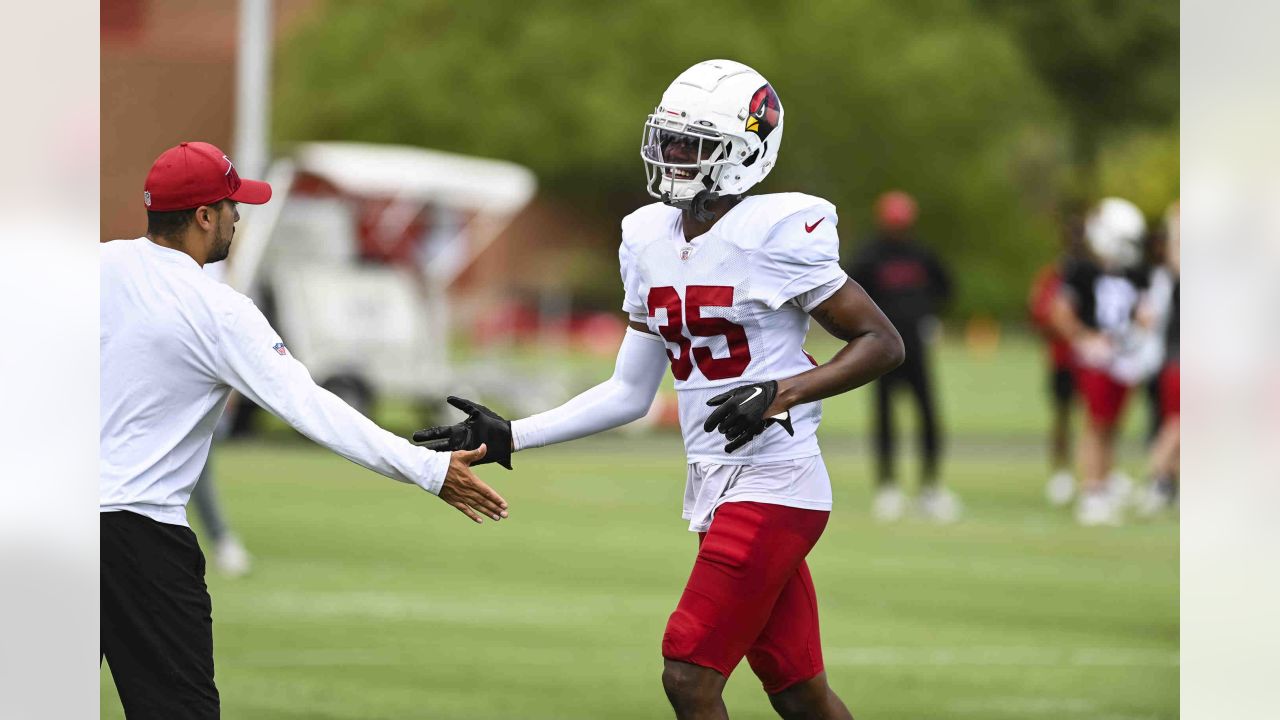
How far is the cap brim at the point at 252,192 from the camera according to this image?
4824mm

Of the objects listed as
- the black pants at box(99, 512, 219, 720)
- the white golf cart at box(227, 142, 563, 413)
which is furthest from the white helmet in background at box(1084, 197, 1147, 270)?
the black pants at box(99, 512, 219, 720)

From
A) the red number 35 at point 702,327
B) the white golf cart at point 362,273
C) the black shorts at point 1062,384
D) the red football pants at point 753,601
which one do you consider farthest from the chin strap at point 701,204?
the white golf cart at point 362,273

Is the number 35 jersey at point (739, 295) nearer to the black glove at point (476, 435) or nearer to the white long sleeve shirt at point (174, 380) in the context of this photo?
the black glove at point (476, 435)

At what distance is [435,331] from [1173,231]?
10.9 metres

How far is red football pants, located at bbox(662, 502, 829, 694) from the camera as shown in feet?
15.1

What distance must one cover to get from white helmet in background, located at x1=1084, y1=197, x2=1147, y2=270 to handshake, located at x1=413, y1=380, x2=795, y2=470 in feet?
30.7

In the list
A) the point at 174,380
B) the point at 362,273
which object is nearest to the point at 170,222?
the point at 174,380

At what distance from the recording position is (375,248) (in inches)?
1014

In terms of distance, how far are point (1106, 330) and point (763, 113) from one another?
9227 mm

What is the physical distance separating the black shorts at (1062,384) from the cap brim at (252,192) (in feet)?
33.8

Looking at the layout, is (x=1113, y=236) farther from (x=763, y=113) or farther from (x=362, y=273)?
(x=763, y=113)

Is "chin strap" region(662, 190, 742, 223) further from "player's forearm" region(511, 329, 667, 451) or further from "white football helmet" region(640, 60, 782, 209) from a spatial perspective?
"player's forearm" region(511, 329, 667, 451)

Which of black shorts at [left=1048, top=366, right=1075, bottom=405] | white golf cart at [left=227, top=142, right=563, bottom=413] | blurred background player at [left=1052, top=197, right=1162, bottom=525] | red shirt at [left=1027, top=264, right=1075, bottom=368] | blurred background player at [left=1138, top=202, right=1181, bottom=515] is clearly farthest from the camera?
white golf cart at [left=227, top=142, right=563, bottom=413]
